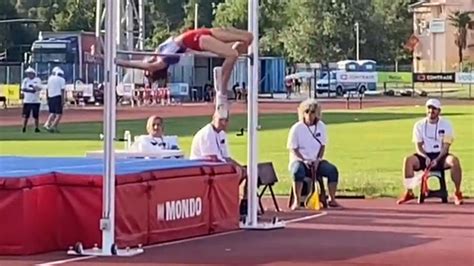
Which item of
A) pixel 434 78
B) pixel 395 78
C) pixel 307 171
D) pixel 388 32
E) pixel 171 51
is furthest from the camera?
pixel 388 32

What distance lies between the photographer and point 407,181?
18000mm

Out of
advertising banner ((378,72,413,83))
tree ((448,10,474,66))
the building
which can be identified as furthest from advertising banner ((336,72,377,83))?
tree ((448,10,474,66))

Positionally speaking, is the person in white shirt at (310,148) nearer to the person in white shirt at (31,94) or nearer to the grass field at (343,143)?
the grass field at (343,143)

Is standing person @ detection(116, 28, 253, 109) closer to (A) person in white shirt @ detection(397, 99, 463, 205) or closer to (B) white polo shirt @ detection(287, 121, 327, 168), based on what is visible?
(B) white polo shirt @ detection(287, 121, 327, 168)

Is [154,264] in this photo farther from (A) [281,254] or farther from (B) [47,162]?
(B) [47,162]

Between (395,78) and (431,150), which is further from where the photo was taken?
(395,78)

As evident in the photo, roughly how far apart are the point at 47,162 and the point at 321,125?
4293 mm

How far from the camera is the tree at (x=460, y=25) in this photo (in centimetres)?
10906

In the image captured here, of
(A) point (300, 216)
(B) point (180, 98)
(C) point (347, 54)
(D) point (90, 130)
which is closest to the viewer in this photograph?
(A) point (300, 216)

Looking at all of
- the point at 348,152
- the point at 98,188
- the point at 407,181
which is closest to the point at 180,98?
the point at 348,152

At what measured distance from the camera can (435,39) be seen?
11231 centimetres

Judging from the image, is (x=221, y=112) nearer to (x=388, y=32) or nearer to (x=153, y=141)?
(x=153, y=141)

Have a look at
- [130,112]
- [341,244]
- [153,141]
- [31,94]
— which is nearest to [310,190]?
[153,141]

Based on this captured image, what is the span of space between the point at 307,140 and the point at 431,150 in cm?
193
